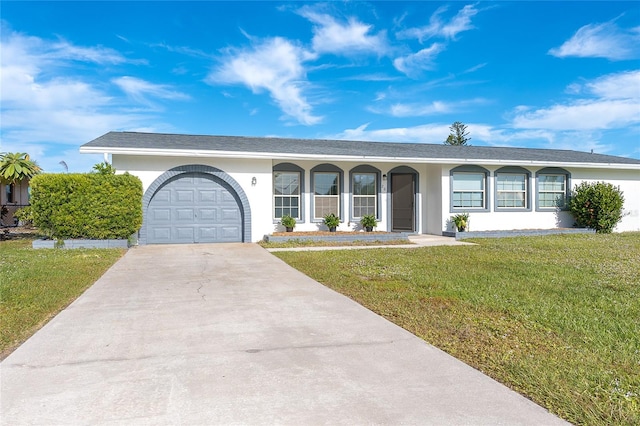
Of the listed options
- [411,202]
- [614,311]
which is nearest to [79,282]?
[614,311]

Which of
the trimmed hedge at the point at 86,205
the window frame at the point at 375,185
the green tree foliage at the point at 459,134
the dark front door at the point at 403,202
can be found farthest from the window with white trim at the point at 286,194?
the green tree foliage at the point at 459,134

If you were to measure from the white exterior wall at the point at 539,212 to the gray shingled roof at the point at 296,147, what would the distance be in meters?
0.57

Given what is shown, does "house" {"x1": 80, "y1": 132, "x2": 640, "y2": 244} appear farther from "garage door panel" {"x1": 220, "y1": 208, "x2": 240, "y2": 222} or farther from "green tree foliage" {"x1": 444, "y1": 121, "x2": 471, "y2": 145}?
"green tree foliage" {"x1": 444, "y1": 121, "x2": 471, "y2": 145}

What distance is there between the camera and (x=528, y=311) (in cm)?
505

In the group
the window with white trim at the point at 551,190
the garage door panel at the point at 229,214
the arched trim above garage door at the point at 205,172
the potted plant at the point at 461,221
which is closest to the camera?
the arched trim above garage door at the point at 205,172

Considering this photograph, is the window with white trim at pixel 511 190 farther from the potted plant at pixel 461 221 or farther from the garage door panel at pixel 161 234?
the garage door panel at pixel 161 234

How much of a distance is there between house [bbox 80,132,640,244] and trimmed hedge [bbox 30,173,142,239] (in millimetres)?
833

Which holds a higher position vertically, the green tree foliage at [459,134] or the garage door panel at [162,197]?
the green tree foliage at [459,134]

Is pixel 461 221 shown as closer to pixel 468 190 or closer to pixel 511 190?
pixel 468 190

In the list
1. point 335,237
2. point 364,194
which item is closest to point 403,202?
point 364,194

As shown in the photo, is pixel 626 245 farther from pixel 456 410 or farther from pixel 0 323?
pixel 0 323

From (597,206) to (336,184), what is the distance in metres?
10.6

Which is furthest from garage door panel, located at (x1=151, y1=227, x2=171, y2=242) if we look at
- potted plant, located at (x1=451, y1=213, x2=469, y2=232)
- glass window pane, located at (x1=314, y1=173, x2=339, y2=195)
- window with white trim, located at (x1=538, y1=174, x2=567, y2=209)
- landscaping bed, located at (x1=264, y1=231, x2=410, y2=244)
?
window with white trim, located at (x1=538, y1=174, x2=567, y2=209)

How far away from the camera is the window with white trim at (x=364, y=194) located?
1522 centimetres
